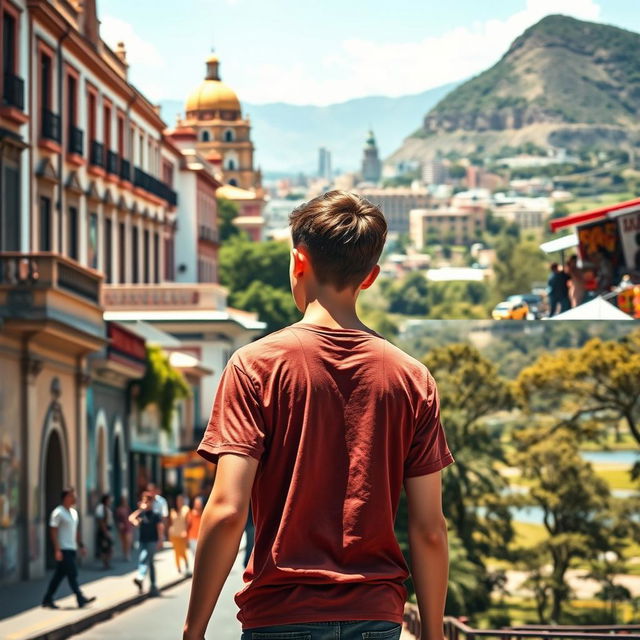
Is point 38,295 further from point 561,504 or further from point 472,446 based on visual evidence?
point 561,504

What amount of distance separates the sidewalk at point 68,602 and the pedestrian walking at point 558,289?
6996 mm

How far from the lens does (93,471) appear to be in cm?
3703

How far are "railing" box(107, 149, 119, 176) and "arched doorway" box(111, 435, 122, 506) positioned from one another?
7986mm

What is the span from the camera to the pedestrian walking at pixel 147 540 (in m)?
25.9

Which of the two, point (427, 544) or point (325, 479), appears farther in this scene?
point (427, 544)

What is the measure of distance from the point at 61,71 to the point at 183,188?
32.2 meters

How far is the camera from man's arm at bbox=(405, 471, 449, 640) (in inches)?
174

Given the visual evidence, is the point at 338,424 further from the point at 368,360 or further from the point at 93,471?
the point at 93,471

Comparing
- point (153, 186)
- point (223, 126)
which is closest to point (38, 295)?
point (153, 186)

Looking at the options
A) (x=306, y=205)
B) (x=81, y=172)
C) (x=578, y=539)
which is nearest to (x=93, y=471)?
(x=81, y=172)

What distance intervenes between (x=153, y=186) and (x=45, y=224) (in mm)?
19817

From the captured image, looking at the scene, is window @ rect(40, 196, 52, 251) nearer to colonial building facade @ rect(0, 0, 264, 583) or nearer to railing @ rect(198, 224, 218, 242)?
colonial building facade @ rect(0, 0, 264, 583)

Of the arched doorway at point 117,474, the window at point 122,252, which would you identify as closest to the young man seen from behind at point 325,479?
the arched doorway at point 117,474

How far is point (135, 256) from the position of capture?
55375mm
